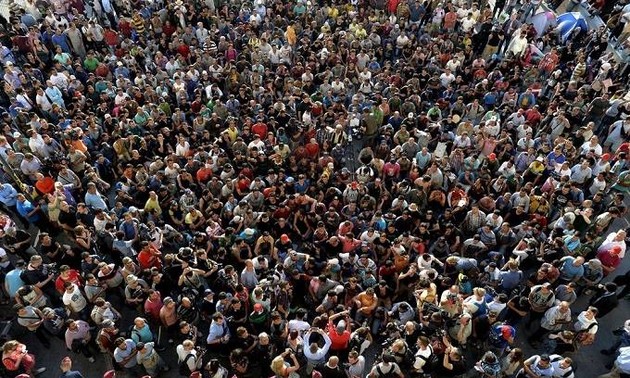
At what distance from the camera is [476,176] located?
1327 centimetres

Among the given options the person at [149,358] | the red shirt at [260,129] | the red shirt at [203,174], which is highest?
the red shirt at [260,129]

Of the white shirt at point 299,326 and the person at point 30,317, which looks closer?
the white shirt at point 299,326

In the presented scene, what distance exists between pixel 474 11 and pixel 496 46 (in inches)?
69.4

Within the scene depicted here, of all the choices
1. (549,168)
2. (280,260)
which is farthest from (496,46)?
(280,260)

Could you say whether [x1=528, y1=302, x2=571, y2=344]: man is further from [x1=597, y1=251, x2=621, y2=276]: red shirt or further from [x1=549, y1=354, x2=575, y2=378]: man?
[x1=597, y1=251, x2=621, y2=276]: red shirt

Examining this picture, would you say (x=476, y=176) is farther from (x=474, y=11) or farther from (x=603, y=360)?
(x=474, y=11)

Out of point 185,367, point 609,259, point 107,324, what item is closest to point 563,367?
point 609,259

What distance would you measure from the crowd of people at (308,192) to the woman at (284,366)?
0.23ft

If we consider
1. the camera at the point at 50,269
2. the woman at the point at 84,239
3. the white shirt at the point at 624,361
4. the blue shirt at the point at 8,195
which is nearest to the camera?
the white shirt at the point at 624,361

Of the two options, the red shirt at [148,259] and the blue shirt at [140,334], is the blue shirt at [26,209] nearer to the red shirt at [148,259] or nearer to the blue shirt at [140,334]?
the red shirt at [148,259]

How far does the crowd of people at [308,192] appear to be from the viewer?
31.9 ft

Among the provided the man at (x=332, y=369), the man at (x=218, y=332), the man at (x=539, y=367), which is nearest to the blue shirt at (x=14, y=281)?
the man at (x=218, y=332)

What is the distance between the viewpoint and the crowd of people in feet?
31.9

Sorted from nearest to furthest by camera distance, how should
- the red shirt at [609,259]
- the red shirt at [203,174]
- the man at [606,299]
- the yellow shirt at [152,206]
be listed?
the man at [606,299] → the red shirt at [609,259] → the yellow shirt at [152,206] → the red shirt at [203,174]
